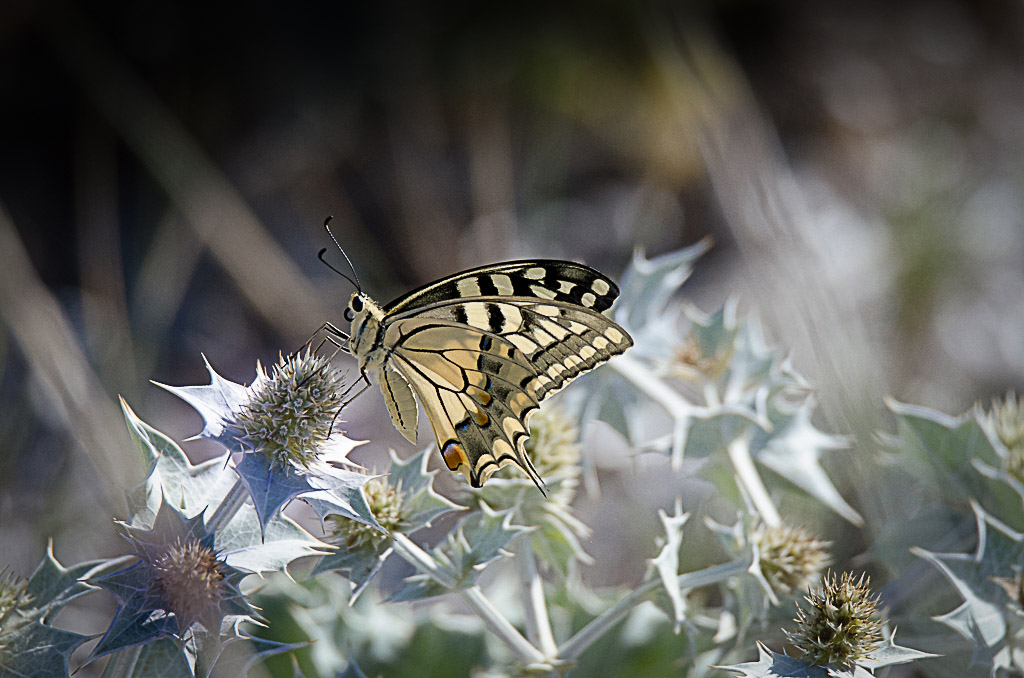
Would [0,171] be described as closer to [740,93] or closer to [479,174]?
[479,174]

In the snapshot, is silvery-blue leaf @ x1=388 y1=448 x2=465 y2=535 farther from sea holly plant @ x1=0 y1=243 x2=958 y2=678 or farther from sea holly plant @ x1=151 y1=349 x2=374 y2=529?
sea holly plant @ x1=151 y1=349 x2=374 y2=529

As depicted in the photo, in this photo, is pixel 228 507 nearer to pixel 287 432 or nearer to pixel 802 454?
pixel 287 432

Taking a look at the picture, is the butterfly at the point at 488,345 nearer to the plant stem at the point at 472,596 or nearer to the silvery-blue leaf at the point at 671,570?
the plant stem at the point at 472,596

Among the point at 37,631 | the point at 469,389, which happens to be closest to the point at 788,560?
the point at 469,389

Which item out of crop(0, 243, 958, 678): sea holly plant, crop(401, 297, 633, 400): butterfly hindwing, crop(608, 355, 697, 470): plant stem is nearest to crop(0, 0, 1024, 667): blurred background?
crop(0, 243, 958, 678): sea holly plant

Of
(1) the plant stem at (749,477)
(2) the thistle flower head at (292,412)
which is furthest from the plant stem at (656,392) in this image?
(2) the thistle flower head at (292,412)

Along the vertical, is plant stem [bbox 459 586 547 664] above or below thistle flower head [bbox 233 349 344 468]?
below
